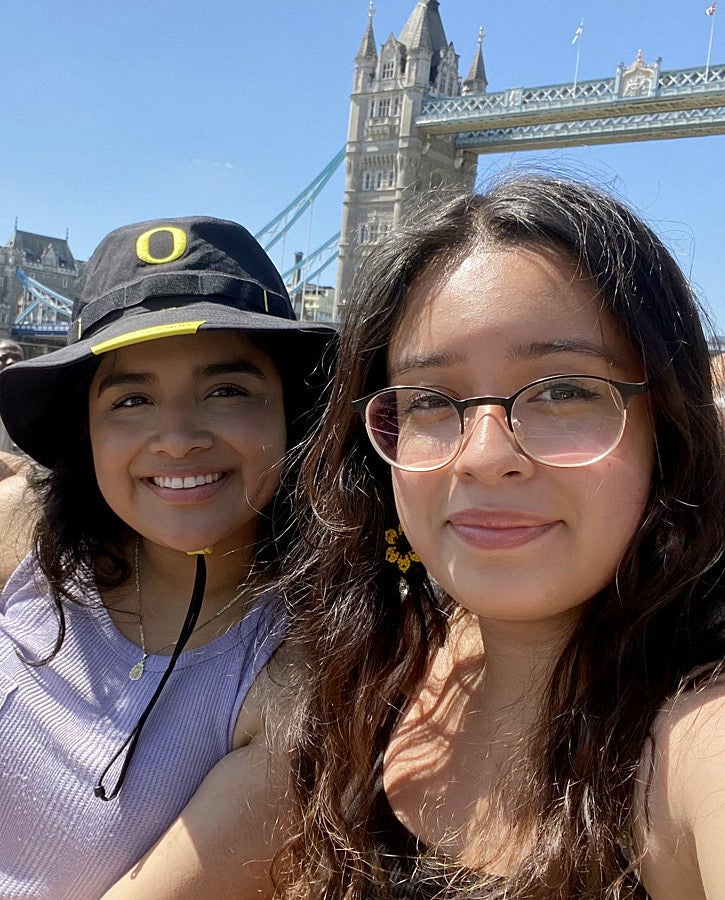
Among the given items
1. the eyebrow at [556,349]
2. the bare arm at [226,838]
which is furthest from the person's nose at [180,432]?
the eyebrow at [556,349]

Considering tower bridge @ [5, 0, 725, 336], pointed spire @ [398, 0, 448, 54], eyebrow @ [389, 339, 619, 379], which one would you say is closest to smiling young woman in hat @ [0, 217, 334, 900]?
eyebrow @ [389, 339, 619, 379]

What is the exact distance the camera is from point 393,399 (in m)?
0.87

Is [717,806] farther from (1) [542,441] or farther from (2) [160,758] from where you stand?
(2) [160,758]

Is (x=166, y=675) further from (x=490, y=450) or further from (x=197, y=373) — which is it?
(x=490, y=450)

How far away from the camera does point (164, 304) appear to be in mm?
1083

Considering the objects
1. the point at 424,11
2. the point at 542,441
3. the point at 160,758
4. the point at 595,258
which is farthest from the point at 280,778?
the point at 424,11

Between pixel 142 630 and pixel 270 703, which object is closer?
pixel 270 703

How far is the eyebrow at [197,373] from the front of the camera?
1.08 m

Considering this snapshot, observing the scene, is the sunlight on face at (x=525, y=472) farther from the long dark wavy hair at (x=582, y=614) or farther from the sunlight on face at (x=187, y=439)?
the sunlight on face at (x=187, y=439)

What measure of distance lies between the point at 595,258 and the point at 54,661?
0.83 m

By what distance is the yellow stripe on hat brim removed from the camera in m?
1.00

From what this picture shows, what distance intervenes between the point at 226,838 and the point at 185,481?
40 centimetres

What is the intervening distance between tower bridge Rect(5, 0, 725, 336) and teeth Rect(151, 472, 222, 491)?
17.1 m

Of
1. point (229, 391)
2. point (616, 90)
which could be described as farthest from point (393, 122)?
point (229, 391)
